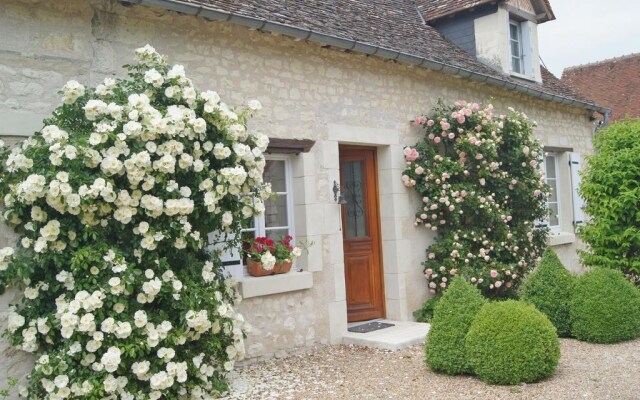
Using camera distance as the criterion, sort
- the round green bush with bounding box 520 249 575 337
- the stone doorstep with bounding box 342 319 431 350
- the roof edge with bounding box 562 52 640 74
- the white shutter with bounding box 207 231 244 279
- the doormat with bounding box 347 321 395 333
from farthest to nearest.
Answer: the roof edge with bounding box 562 52 640 74 < the doormat with bounding box 347 321 395 333 < the round green bush with bounding box 520 249 575 337 < the stone doorstep with bounding box 342 319 431 350 < the white shutter with bounding box 207 231 244 279

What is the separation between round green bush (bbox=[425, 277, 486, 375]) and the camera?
17.5ft

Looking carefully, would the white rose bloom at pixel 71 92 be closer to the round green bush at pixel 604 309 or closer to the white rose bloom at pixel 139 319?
the white rose bloom at pixel 139 319

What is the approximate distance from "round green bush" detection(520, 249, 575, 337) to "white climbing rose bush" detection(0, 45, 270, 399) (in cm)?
361

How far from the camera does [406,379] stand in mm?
5383

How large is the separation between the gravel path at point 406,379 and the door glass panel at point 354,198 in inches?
67.0

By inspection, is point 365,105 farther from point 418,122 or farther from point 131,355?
point 131,355

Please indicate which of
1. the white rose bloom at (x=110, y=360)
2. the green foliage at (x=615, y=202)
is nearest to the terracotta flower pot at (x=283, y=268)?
the white rose bloom at (x=110, y=360)

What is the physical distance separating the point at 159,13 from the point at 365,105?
8.87 feet

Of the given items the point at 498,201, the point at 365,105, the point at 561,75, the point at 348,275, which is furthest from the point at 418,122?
the point at 561,75

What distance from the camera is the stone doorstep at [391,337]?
252 inches

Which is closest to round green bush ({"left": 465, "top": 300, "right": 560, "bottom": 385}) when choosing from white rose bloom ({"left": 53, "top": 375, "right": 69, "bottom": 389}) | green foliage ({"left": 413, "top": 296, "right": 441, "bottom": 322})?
green foliage ({"left": 413, "top": 296, "right": 441, "bottom": 322})

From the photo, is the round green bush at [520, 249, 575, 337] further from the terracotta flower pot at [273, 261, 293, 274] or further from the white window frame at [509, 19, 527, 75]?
the white window frame at [509, 19, 527, 75]

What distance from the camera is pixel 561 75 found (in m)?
20.6

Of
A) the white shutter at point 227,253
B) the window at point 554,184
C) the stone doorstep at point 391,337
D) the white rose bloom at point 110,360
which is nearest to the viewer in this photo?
the white rose bloom at point 110,360
